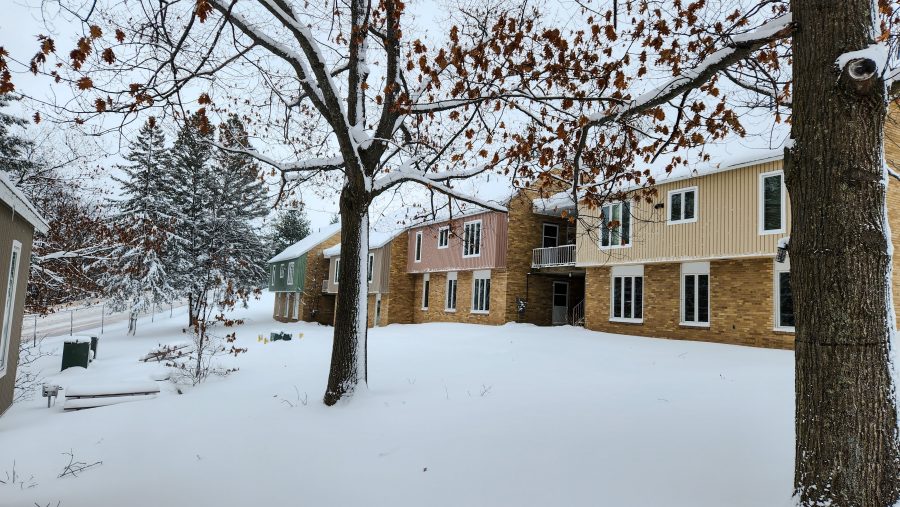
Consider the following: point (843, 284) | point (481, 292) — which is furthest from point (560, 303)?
point (843, 284)

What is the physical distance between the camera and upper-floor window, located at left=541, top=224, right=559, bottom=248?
82.5 feet

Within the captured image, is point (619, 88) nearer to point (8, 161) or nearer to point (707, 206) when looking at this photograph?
point (707, 206)

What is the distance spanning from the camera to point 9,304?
29.9ft

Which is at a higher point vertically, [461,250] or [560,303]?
[461,250]

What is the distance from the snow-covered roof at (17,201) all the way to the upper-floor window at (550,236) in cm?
1969

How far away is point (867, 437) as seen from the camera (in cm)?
323

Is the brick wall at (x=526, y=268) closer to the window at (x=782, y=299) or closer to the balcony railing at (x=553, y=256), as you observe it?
the balcony railing at (x=553, y=256)

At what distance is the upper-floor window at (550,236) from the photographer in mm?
25156

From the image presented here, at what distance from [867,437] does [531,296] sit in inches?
851

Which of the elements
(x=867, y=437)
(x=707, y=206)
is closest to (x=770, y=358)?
Answer: (x=707, y=206)

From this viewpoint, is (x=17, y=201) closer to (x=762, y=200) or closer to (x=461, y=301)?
(x=762, y=200)

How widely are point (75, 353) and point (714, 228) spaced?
22540mm

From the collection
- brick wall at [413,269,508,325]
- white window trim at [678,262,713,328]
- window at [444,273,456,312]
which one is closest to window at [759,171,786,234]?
white window trim at [678,262,713,328]

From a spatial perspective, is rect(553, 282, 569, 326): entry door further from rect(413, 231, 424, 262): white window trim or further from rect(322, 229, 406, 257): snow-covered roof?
rect(322, 229, 406, 257): snow-covered roof
